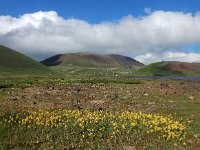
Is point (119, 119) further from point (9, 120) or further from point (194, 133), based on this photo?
point (9, 120)

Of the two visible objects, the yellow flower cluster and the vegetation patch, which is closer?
the vegetation patch

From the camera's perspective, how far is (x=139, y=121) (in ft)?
76.8

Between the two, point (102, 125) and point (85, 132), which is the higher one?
point (102, 125)

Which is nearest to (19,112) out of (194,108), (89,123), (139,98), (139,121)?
(89,123)

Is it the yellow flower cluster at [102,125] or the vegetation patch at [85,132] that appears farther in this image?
the yellow flower cluster at [102,125]

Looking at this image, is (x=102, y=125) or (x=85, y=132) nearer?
(x=85, y=132)

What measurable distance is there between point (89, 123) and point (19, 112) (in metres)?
5.34

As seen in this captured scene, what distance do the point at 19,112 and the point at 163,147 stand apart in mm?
10321

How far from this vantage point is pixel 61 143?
19.5m

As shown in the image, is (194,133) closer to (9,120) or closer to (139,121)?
(139,121)

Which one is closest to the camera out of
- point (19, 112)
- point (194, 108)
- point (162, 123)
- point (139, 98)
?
point (162, 123)

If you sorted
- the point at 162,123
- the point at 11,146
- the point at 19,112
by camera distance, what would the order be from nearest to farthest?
the point at 11,146
the point at 162,123
the point at 19,112

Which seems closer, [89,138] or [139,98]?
[89,138]

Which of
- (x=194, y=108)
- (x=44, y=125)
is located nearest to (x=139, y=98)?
(x=194, y=108)
